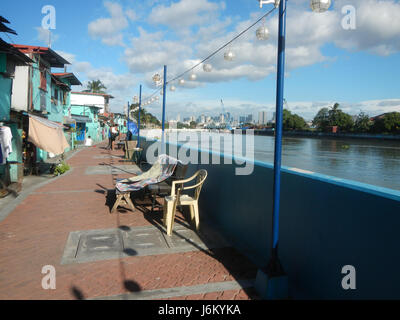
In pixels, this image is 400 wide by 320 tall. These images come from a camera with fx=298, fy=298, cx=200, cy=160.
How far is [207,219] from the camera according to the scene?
19.1 ft

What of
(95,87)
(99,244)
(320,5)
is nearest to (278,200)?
(320,5)

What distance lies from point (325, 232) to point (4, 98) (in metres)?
9.02

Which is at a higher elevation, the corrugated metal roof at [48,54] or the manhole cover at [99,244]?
the corrugated metal roof at [48,54]

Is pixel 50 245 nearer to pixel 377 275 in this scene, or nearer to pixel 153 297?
pixel 153 297

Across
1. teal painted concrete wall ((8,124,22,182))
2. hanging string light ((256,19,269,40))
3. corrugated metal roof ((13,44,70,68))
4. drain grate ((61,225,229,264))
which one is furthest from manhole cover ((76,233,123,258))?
corrugated metal roof ((13,44,70,68))

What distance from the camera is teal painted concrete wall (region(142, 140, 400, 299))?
2.25 metres

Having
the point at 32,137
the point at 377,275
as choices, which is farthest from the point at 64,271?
the point at 32,137

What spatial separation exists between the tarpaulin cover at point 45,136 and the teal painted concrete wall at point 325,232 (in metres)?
7.51

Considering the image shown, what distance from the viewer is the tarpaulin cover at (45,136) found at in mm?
9203

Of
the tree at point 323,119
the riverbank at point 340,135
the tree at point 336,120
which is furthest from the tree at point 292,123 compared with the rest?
the tree at point 336,120

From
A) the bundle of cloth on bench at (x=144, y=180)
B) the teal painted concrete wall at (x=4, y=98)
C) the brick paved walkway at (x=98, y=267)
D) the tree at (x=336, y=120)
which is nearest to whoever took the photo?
the brick paved walkway at (x=98, y=267)

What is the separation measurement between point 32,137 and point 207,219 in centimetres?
652

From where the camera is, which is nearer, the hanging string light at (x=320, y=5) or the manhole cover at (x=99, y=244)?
the hanging string light at (x=320, y=5)

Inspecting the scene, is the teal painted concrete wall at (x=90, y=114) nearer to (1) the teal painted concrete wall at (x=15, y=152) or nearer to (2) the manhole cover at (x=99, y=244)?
(1) the teal painted concrete wall at (x=15, y=152)
